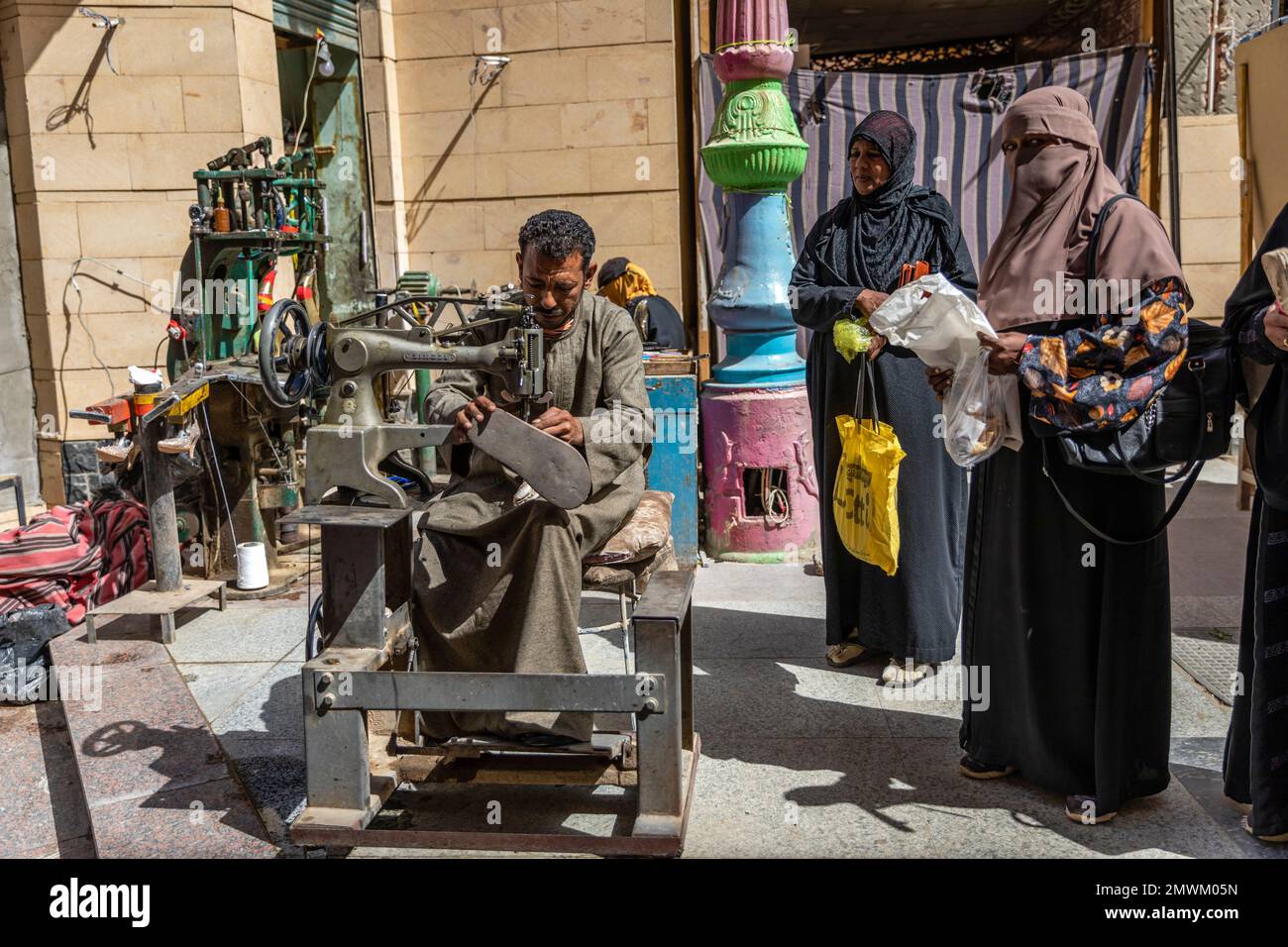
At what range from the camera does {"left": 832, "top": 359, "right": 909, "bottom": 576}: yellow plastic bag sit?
13.4 feet

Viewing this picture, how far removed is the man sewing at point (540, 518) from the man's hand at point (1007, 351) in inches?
40.2

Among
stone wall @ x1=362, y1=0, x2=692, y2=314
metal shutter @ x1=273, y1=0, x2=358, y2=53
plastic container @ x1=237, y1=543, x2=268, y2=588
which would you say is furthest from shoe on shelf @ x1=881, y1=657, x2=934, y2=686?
metal shutter @ x1=273, y1=0, x2=358, y2=53

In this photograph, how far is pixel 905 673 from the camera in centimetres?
441

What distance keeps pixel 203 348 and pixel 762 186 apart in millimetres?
3087

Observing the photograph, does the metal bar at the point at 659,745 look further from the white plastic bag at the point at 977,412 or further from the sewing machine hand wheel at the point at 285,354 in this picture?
the sewing machine hand wheel at the point at 285,354

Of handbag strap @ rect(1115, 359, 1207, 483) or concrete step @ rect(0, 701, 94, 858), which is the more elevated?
handbag strap @ rect(1115, 359, 1207, 483)

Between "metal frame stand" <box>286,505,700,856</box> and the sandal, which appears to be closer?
"metal frame stand" <box>286,505,700,856</box>

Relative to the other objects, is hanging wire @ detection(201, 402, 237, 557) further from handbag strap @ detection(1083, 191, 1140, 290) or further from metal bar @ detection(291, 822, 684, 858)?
handbag strap @ detection(1083, 191, 1140, 290)

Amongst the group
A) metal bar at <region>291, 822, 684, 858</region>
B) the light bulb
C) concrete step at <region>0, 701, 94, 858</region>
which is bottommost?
concrete step at <region>0, 701, 94, 858</region>

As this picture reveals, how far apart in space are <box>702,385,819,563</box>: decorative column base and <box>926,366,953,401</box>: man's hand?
263cm

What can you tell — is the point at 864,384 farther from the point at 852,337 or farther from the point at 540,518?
the point at 540,518

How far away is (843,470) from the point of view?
424cm

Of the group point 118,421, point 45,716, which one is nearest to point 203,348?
point 118,421

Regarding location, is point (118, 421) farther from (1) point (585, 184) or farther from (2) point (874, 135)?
(1) point (585, 184)
